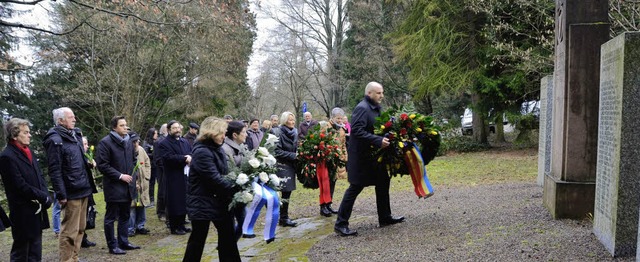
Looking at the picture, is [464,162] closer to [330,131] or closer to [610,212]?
[330,131]

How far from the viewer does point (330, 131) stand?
9195 millimetres

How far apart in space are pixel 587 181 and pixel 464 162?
40.5ft

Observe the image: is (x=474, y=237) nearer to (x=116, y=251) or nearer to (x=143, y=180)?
(x=116, y=251)

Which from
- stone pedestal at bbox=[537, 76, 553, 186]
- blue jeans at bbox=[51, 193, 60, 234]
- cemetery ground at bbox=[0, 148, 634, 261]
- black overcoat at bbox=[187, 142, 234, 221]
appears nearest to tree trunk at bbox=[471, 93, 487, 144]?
cemetery ground at bbox=[0, 148, 634, 261]

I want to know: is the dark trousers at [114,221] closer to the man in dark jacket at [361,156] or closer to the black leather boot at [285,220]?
the black leather boot at [285,220]

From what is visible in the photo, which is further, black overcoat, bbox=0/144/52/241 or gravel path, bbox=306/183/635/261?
black overcoat, bbox=0/144/52/241

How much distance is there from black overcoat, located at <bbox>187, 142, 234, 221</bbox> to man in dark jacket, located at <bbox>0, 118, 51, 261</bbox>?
Result: 6.36 ft

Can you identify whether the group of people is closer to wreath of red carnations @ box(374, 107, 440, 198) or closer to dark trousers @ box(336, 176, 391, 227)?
dark trousers @ box(336, 176, 391, 227)

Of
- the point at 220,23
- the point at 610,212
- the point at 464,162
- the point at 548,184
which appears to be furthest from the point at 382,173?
the point at 464,162

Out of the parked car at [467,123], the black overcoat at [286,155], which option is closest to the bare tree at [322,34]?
the parked car at [467,123]

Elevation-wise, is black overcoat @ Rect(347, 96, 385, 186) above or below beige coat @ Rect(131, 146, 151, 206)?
above

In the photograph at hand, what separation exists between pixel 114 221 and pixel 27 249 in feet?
6.23

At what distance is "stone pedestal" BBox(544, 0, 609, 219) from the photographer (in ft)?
22.0

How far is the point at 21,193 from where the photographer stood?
5918 mm
